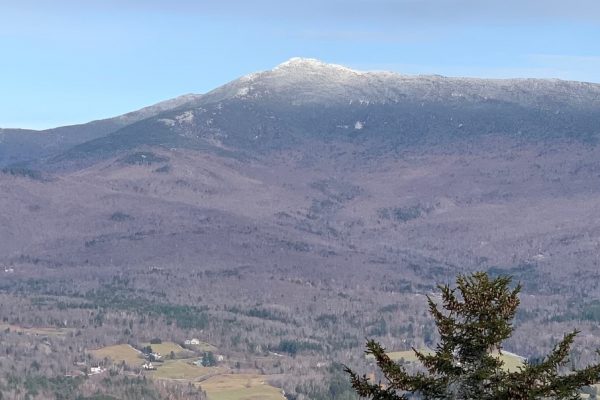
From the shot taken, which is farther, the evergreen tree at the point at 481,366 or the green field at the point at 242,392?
the green field at the point at 242,392

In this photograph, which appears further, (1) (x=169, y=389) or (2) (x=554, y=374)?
(1) (x=169, y=389)

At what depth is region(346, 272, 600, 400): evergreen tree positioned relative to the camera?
25078 millimetres

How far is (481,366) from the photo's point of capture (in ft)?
83.1

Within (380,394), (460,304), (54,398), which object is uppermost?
(460,304)

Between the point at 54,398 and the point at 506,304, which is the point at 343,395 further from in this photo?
the point at 506,304

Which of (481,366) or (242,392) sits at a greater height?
(481,366)

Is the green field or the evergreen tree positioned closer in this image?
the evergreen tree

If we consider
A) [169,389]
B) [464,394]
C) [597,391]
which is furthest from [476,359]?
[169,389]

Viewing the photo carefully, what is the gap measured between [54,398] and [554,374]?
174 m

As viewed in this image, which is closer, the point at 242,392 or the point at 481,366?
the point at 481,366

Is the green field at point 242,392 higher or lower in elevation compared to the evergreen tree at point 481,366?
lower

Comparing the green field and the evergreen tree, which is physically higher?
the evergreen tree

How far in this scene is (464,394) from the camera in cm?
2508

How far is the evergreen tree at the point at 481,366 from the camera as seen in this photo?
987 inches
